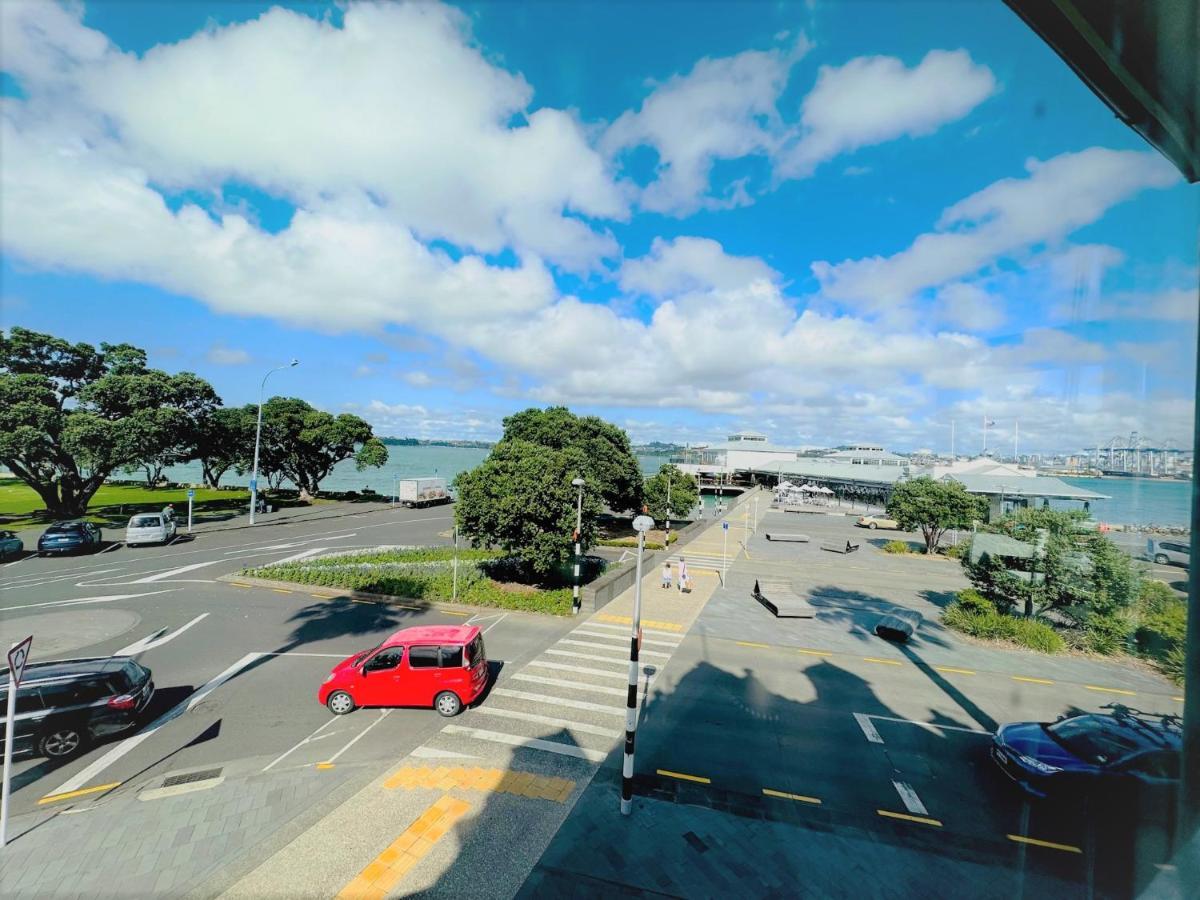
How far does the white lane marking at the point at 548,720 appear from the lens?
1091 cm

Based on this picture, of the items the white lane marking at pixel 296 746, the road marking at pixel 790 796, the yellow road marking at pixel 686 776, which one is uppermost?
the yellow road marking at pixel 686 776

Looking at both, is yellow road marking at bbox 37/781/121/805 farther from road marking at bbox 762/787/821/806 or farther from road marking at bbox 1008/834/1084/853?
road marking at bbox 1008/834/1084/853

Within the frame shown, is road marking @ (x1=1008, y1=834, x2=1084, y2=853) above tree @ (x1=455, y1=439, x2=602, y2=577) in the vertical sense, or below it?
below

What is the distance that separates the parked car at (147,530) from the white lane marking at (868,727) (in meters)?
35.6

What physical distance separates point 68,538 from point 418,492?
2685cm

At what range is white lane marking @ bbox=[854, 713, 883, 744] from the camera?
11.0 metres

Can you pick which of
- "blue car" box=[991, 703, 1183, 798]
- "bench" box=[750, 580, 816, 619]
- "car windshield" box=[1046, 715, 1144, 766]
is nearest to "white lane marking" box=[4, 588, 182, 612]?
"bench" box=[750, 580, 816, 619]

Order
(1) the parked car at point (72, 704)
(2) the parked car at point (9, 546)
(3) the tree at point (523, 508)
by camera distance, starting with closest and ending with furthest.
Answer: (1) the parked car at point (72, 704)
(3) the tree at point (523, 508)
(2) the parked car at point (9, 546)

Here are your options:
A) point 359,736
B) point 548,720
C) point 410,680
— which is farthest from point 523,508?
point 359,736

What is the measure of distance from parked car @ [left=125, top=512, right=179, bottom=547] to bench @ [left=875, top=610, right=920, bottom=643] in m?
36.9

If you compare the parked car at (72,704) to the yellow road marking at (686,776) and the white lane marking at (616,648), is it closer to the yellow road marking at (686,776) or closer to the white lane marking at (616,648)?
the white lane marking at (616,648)

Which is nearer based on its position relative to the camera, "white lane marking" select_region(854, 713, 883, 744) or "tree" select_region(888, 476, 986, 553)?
"white lane marking" select_region(854, 713, 883, 744)

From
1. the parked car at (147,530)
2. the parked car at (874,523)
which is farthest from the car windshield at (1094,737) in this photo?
the parked car at (874,523)

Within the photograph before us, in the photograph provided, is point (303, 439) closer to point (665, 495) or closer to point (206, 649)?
point (665, 495)
